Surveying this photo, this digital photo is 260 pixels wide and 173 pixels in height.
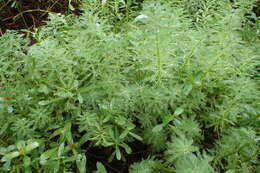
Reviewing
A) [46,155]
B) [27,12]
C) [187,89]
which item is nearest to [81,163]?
[46,155]

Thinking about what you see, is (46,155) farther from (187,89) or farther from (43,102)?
(187,89)

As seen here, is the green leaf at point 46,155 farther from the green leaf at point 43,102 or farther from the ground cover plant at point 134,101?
the green leaf at point 43,102

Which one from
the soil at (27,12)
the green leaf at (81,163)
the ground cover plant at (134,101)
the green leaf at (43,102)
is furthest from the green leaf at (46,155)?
the soil at (27,12)

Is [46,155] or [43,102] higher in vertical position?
[43,102]

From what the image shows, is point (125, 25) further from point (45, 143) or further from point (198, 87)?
point (45, 143)

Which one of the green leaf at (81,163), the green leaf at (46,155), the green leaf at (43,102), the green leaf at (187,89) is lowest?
the green leaf at (81,163)

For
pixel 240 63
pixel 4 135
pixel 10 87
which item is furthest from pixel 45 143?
pixel 240 63

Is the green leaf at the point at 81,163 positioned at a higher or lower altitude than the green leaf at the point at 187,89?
lower

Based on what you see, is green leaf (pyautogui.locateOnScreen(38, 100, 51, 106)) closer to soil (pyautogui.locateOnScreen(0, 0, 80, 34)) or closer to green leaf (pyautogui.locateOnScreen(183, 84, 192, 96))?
green leaf (pyautogui.locateOnScreen(183, 84, 192, 96))

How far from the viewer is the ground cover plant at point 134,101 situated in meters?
1.62

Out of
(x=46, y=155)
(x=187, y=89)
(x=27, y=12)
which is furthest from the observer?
(x=27, y=12)

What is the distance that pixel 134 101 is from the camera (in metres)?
1.71

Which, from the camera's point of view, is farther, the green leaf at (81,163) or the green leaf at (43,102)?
the green leaf at (43,102)

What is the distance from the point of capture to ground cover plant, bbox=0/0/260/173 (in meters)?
1.62
